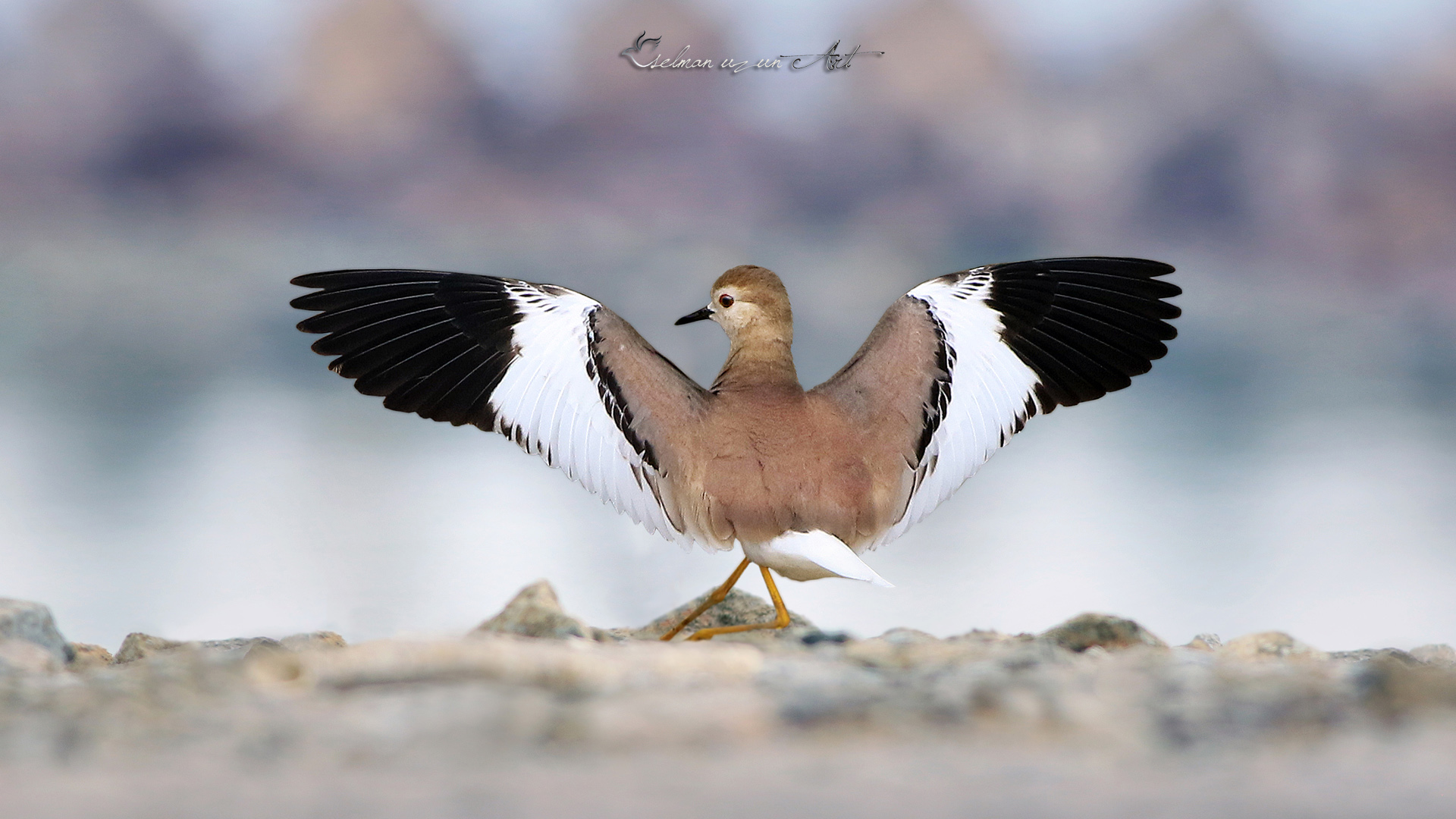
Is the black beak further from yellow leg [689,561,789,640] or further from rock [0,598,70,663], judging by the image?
rock [0,598,70,663]

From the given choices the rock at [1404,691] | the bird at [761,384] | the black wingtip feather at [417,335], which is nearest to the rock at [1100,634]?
the bird at [761,384]

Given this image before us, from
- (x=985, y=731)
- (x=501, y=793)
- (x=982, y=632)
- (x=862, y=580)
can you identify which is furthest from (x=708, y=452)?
(x=501, y=793)

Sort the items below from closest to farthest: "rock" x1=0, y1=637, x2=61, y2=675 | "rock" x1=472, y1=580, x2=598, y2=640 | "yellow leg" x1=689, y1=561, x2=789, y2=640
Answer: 1. "rock" x1=0, y1=637, x2=61, y2=675
2. "rock" x1=472, y1=580, x2=598, y2=640
3. "yellow leg" x1=689, y1=561, x2=789, y2=640

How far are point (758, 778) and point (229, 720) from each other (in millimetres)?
1257

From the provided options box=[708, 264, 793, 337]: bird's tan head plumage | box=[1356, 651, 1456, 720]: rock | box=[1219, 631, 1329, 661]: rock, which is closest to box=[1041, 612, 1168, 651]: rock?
box=[1219, 631, 1329, 661]: rock

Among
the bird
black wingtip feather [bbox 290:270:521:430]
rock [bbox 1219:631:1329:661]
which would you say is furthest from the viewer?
black wingtip feather [bbox 290:270:521:430]

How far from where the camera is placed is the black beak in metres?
5.33

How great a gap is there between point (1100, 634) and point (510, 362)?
263 cm

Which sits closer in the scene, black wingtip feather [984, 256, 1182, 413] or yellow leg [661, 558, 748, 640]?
yellow leg [661, 558, 748, 640]

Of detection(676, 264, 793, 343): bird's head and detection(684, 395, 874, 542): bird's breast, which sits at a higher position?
detection(676, 264, 793, 343): bird's head

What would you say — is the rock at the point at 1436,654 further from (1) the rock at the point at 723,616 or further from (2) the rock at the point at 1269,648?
(1) the rock at the point at 723,616

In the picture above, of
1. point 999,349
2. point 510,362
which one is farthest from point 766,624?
point 999,349

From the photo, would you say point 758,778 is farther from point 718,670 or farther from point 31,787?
point 31,787

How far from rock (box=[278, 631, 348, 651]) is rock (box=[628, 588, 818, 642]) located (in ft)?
4.11
